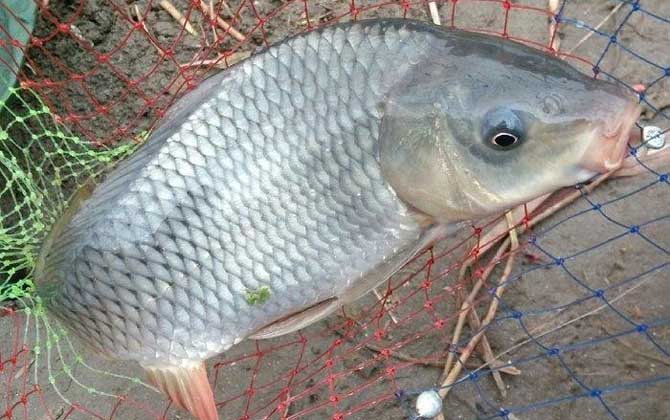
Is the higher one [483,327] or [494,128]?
[494,128]

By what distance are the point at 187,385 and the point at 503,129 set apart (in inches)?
41.7

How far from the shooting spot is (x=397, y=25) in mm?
1944

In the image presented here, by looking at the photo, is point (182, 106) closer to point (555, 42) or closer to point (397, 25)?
point (397, 25)

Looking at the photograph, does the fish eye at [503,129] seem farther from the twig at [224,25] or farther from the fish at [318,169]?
the twig at [224,25]

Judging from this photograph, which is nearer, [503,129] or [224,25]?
[503,129]

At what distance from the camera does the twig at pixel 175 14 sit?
133 inches

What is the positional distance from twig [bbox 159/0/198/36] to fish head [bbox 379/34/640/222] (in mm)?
1699

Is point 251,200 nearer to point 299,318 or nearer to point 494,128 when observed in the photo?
point 299,318

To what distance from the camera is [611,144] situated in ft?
5.91

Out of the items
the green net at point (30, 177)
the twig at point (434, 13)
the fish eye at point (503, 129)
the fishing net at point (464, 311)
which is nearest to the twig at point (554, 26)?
the fishing net at point (464, 311)

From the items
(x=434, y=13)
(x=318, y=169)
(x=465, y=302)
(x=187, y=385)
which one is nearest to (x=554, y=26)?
(x=434, y=13)

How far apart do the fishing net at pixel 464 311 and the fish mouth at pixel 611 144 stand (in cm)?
69

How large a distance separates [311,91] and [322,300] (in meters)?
0.55

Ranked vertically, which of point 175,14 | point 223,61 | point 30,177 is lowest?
point 30,177
